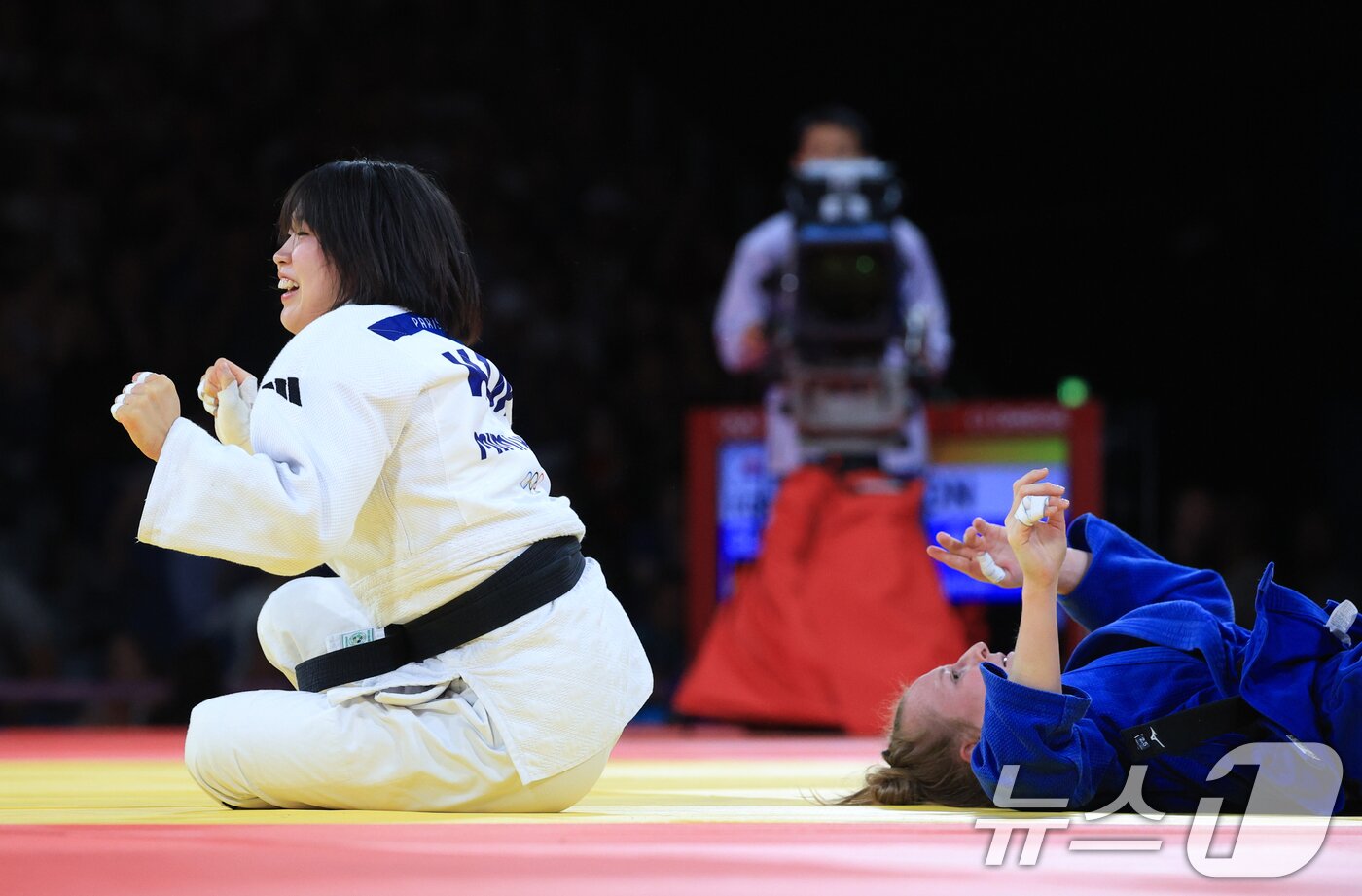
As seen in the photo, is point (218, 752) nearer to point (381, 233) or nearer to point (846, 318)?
point (381, 233)

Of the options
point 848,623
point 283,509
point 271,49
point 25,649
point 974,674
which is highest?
point 271,49

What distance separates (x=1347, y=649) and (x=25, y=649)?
420 cm

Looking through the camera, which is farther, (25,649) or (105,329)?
(105,329)

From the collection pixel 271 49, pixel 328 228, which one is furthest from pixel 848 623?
pixel 271 49

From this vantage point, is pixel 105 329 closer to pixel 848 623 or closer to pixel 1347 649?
pixel 848 623

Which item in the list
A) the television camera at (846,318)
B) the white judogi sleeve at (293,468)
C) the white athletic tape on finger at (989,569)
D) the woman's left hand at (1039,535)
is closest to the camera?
the white judogi sleeve at (293,468)

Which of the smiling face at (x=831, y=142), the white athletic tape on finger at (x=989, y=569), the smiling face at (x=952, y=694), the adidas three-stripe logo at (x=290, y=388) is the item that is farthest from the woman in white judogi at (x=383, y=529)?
the smiling face at (x=831, y=142)

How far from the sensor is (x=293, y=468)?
1.63 metres

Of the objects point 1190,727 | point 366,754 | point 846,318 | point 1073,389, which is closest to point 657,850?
point 366,754

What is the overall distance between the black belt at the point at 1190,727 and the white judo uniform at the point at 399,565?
0.57 metres

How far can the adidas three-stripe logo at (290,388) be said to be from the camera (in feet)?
5.44

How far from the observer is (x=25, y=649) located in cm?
496

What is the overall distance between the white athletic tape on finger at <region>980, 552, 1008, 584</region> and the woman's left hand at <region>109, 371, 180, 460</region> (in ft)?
3.03

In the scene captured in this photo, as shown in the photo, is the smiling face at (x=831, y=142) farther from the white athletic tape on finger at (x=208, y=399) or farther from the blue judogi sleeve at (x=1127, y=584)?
the white athletic tape on finger at (x=208, y=399)
